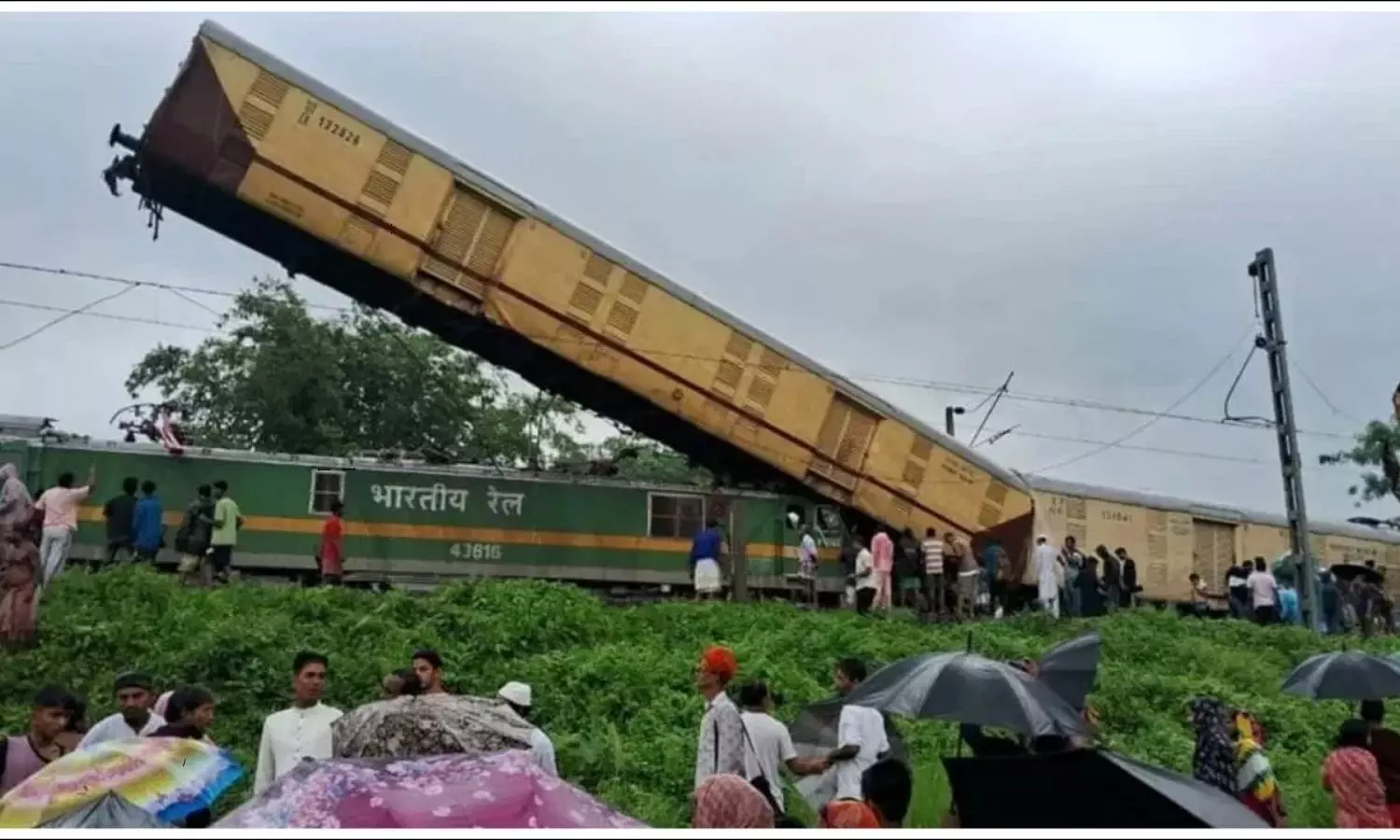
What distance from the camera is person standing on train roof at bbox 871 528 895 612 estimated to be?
17172 millimetres

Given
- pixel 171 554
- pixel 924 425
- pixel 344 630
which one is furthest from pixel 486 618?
pixel 924 425

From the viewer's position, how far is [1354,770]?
5.81 metres

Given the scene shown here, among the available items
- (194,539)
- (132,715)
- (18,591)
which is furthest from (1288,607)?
(132,715)

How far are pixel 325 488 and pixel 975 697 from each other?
13.0 metres

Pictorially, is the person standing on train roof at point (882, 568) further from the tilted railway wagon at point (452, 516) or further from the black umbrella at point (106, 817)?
the black umbrella at point (106, 817)

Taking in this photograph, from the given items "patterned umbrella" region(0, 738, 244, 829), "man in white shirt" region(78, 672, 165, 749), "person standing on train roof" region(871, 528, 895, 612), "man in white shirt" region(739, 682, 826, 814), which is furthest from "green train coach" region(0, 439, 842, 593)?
"patterned umbrella" region(0, 738, 244, 829)

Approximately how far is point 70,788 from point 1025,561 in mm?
16916

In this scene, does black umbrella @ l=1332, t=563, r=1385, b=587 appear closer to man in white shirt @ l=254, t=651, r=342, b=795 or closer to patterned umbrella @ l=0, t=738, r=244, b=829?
man in white shirt @ l=254, t=651, r=342, b=795

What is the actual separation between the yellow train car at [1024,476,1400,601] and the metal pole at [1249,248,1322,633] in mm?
5268

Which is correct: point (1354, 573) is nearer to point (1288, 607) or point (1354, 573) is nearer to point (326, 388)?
point (1288, 607)

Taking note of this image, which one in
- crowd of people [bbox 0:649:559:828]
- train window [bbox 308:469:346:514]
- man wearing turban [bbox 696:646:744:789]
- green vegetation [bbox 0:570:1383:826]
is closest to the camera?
crowd of people [bbox 0:649:559:828]

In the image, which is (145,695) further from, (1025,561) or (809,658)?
(1025,561)

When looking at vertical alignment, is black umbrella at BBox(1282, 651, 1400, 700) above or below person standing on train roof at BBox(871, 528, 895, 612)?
below

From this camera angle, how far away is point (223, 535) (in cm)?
1495
